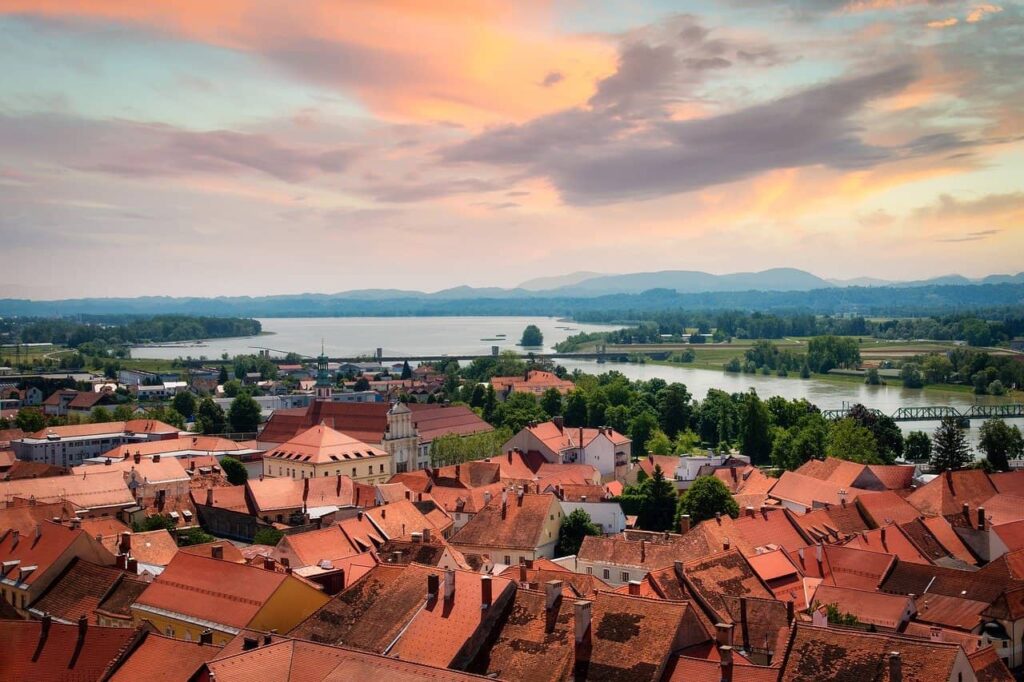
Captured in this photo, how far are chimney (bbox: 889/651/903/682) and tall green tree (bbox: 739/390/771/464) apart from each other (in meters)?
60.4

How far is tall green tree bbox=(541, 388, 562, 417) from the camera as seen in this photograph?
97.9 m

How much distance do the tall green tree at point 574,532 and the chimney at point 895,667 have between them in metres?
21.5

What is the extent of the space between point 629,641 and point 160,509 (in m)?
32.2

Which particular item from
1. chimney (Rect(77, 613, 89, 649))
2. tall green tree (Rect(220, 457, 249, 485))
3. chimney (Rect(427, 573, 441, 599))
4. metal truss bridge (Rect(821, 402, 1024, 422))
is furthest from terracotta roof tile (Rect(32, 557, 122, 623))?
metal truss bridge (Rect(821, 402, 1024, 422))

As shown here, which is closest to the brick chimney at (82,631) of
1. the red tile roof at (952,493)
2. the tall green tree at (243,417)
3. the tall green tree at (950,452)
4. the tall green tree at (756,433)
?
the red tile roof at (952,493)

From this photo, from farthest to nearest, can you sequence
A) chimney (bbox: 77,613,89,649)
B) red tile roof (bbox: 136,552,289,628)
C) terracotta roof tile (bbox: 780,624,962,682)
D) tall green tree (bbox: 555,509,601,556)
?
tall green tree (bbox: 555,509,601,556) < red tile roof (bbox: 136,552,289,628) < chimney (bbox: 77,613,89,649) < terracotta roof tile (bbox: 780,624,962,682)

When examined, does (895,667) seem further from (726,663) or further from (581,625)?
(581,625)

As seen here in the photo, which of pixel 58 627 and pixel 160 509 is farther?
pixel 160 509

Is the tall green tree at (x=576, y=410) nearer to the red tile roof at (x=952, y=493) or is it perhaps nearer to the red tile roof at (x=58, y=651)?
the red tile roof at (x=952, y=493)

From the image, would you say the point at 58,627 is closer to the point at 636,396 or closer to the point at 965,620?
the point at 965,620

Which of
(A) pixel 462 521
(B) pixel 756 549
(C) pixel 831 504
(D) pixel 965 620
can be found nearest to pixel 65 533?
(A) pixel 462 521

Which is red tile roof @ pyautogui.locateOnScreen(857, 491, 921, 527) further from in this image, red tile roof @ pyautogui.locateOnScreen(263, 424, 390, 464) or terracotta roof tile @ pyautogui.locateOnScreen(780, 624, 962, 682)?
red tile roof @ pyautogui.locateOnScreen(263, 424, 390, 464)

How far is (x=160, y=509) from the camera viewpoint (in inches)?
1834

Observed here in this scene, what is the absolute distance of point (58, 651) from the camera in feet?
74.2
